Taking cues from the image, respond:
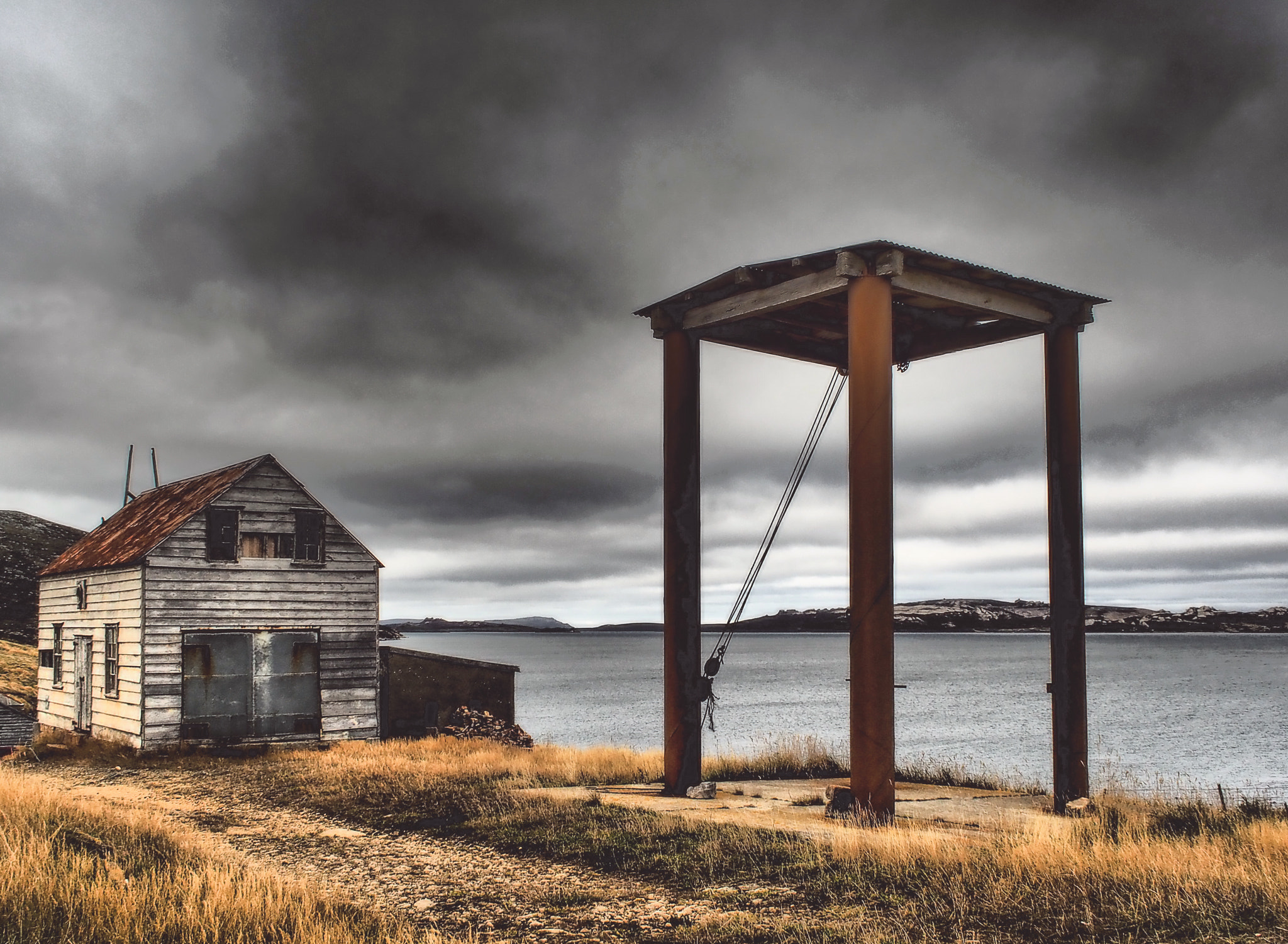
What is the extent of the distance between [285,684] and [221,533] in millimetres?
3293

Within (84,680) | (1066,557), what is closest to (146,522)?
(84,680)

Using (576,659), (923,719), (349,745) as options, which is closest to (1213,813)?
(349,745)

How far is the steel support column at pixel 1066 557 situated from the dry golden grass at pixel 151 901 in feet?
26.5

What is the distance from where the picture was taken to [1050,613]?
40.9ft

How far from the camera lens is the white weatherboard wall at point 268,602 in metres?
20.2

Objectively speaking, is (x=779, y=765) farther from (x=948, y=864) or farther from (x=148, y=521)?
(x=148, y=521)

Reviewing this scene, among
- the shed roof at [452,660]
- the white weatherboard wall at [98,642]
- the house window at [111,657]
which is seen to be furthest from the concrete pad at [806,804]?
the house window at [111,657]

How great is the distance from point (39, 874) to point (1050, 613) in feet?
34.5

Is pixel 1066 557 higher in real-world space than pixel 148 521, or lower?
lower

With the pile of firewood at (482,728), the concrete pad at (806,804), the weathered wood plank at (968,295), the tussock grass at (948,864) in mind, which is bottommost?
the pile of firewood at (482,728)

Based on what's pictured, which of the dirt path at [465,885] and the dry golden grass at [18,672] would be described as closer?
the dirt path at [465,885]

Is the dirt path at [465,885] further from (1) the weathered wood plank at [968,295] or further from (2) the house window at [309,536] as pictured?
→ (2) the house window at [309,536]

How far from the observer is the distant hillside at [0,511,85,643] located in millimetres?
51062

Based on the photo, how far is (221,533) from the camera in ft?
69.4
